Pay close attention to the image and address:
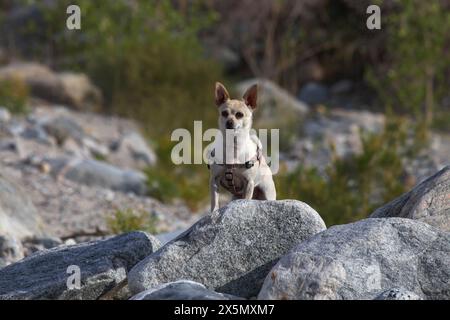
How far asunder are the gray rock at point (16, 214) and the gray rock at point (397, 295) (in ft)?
15.5

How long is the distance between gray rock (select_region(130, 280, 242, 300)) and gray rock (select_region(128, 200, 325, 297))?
322 mm

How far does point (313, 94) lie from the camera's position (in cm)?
2152

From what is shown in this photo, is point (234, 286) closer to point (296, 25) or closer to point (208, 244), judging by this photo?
point (208, 244)

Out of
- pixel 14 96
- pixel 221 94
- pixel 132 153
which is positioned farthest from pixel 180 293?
pixel 14 96

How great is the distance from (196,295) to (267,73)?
16355mm

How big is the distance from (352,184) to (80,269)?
660cm

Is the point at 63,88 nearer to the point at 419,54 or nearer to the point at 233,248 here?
the point at 419,54

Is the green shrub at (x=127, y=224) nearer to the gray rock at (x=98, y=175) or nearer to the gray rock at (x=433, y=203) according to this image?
the gray rock at (x=98, y=175)

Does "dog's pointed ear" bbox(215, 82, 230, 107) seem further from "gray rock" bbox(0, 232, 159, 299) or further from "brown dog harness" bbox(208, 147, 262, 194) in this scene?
"gray rock" bbox(0, 232, 159, 299)

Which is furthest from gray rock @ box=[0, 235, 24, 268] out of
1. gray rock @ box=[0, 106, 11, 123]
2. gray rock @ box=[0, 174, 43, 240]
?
gray rock @ box=[0, 106, 11, 123]

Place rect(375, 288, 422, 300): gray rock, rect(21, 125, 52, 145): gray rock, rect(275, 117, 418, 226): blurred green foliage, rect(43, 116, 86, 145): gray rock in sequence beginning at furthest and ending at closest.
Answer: rect(43, 116, 86, 145): gray rock
rect(21, 125, 52, 145): gray rock
rect(275, 117, 418, 226): blurred green foliage
rect(375, 288, 422, 300): gray rock

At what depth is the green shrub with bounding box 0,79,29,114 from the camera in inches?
A: 609

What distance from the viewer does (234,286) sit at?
547 cm

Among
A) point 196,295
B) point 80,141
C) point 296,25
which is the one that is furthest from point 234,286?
point 296,25
